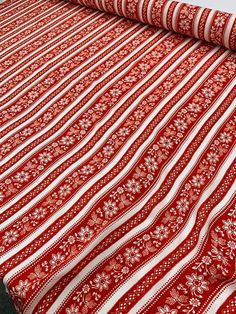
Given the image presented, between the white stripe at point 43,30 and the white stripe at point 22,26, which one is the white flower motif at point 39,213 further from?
the white stripe at point 22,26

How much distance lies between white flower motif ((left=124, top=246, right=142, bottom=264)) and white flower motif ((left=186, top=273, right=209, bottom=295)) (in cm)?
13

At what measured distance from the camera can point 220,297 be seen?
75 centimetres

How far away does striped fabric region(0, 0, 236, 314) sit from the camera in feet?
2.60

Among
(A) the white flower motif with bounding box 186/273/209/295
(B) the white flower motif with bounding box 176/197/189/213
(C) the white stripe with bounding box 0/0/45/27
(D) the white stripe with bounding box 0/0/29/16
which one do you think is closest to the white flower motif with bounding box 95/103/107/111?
(B) the white flower motif with bounding box 176/197/189/213

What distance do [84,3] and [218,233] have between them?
145cm

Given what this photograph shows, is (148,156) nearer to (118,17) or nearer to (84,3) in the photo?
(118,17)

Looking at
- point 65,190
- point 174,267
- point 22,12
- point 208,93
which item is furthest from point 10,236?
point 22,12

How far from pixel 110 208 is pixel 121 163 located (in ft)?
0.57

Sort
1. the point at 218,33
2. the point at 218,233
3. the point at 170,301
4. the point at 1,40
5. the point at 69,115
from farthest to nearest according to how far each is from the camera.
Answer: the point at 1,40 < the point at 218,33 < the point at 69,115 < the point at 218,233 < the point at 170,301

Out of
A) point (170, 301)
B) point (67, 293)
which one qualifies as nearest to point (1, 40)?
point (67, 293)

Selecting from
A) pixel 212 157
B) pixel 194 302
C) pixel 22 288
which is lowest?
pixel 22 288

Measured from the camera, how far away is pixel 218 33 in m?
1.39

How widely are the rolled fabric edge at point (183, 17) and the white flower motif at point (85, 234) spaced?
3.23 feet

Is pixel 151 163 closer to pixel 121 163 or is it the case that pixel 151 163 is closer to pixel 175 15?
pixel 121 163
